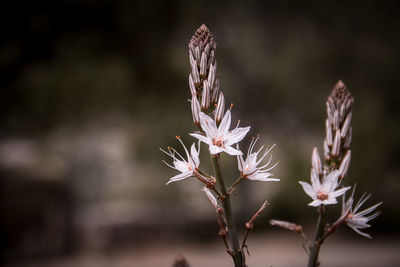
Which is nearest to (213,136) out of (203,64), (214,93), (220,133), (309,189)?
(220,133)

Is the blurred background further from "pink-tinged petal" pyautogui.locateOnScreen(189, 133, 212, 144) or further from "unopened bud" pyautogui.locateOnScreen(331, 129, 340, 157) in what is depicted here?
"unopened bud" pyautogui.locateOnScreen(331, 129, 340, 157)

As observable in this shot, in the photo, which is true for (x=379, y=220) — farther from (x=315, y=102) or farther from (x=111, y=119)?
(x=111, y=119)

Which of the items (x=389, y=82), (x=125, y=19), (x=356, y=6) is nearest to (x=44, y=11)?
(x=125, y=19)

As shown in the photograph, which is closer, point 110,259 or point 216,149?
point 216,149

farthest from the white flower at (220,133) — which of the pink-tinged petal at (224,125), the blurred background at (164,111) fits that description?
the blurred background at (164,111)

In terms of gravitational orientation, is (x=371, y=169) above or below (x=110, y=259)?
above

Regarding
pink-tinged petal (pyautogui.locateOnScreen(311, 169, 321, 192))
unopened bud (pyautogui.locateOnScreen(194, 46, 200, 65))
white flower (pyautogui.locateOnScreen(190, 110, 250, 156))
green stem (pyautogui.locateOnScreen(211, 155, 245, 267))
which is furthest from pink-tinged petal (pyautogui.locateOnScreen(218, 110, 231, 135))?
pink-tinged petal (pyautogui.locateOnScreen(311, 169, 321, 192))
